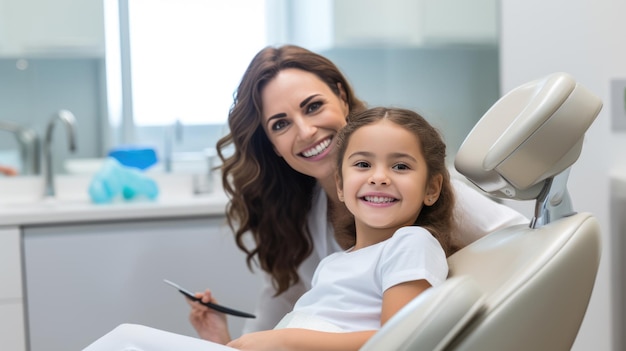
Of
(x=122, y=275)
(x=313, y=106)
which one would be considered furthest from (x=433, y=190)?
(x=122, y=275)

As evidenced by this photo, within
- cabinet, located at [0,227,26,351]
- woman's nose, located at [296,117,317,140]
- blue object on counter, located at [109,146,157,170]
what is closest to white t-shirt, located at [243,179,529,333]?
woman's nose, located at [296,117,317,140]

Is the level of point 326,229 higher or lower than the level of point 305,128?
lower

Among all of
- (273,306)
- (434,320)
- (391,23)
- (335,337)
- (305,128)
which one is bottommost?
(273,306)

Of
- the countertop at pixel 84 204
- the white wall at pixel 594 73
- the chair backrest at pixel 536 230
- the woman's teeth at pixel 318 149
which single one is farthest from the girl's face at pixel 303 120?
the white wall at pixel 594 73

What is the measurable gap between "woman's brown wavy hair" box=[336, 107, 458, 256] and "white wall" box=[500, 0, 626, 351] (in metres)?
0.93

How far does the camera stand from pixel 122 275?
2.55m

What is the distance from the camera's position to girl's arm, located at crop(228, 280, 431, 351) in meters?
1.26

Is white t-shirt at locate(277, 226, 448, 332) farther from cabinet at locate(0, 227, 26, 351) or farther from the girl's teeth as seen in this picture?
cabinet at locate(0, 227, 26, 351)

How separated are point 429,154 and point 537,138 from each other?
1.07 feet

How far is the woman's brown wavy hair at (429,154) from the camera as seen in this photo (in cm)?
146

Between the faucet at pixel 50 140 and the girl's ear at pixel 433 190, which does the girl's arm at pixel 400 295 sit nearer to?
the girl's ear at pixel 433 190

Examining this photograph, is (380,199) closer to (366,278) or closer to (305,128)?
(366,278)

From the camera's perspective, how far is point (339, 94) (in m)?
1.95

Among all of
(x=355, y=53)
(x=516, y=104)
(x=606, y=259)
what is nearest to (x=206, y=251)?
(x=355, y=53)
